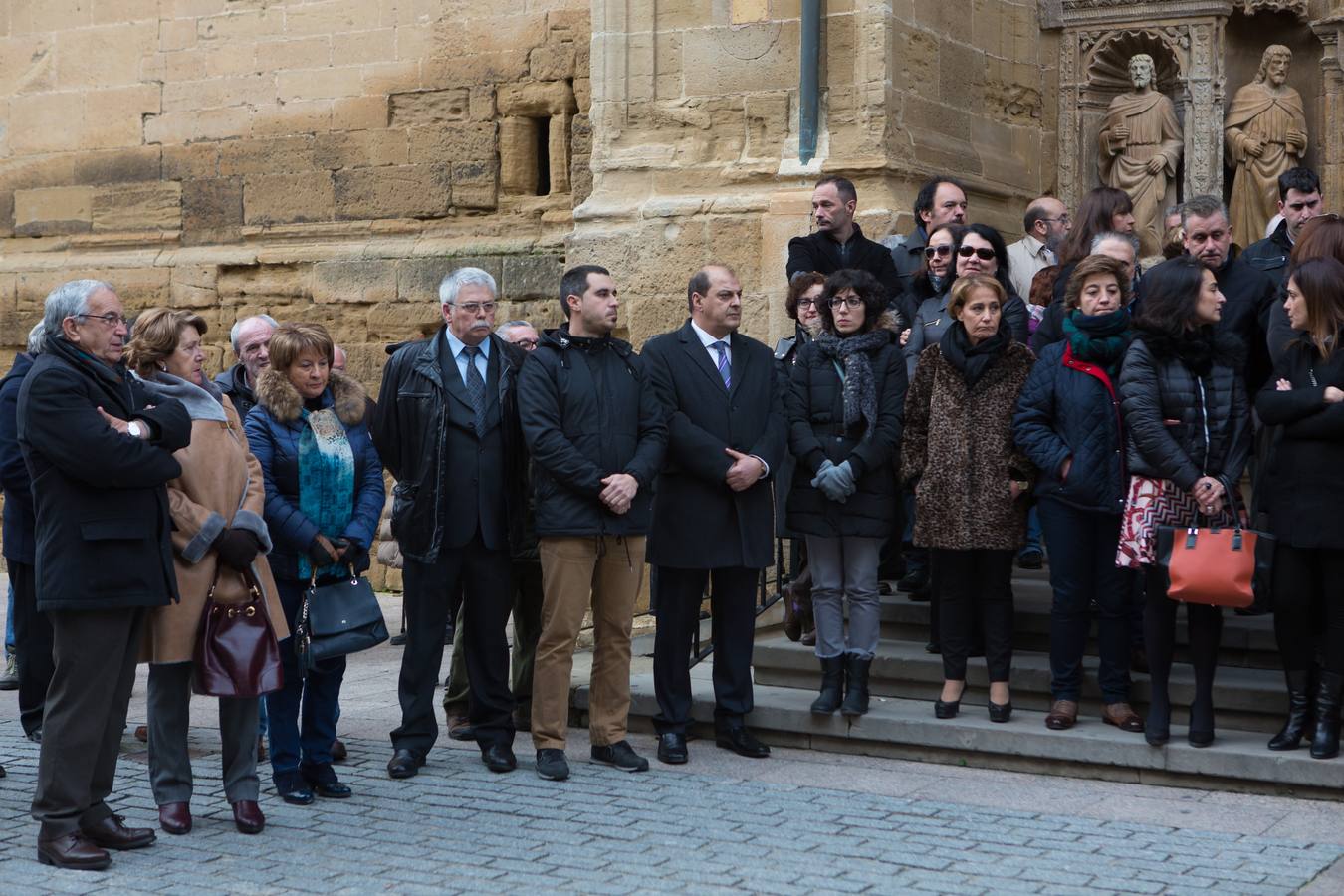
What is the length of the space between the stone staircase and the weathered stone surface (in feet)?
17.1

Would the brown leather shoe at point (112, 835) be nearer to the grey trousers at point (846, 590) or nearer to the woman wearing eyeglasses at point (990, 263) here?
the grey trousers at point (846, 590)

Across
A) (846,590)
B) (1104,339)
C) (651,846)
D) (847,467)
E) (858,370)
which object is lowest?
(651,846)

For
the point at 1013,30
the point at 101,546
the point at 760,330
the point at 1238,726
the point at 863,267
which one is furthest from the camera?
the point at 1013,30

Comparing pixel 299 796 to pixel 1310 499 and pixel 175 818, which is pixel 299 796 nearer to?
pixel 175 818

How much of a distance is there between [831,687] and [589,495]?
1.30 m

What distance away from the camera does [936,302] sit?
7754mm

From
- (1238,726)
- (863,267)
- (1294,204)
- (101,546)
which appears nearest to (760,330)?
(863,267)

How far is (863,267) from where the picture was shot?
8180mm

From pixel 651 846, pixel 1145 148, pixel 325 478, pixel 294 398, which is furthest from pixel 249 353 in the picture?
pixel 1145 148

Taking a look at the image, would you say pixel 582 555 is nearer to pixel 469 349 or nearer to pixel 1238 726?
pixel 469 349

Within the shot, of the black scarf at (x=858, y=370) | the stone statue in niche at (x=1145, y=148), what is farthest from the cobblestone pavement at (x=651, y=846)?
the stone statue in niche at (x=1145, y=148)

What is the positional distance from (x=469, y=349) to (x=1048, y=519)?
2.32 metres

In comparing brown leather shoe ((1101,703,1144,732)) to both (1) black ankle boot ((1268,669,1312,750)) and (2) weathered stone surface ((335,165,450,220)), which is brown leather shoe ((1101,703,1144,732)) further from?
(2) weathered stone surface ((335,165,450,220))

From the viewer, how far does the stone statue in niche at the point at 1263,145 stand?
33.2ft
